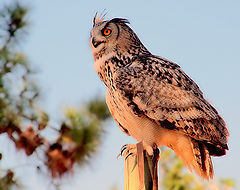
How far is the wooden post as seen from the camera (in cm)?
249

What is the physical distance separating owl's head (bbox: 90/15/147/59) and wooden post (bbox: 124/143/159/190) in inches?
42.4

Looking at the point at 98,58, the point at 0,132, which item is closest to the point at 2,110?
the point at 0,132

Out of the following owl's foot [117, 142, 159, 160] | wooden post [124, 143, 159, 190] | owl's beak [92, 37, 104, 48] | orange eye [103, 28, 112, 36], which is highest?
orange eye [103, 28, 112, 36]

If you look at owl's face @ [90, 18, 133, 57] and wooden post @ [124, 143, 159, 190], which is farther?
owl's face @ [90, 18, 133, 57]

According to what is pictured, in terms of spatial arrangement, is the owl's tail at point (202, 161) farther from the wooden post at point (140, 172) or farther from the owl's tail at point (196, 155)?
the wooden post at point (140, 172)

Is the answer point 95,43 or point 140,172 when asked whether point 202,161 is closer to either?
point 140,172

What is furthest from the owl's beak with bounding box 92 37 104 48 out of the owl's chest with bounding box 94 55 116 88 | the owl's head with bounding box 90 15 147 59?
the owl's chest with bounding box 94 55 116 88

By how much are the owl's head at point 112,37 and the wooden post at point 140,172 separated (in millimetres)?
1078

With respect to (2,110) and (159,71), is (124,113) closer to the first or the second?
(159,71)

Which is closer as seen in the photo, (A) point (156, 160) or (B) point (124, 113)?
(A) point (156, 160)

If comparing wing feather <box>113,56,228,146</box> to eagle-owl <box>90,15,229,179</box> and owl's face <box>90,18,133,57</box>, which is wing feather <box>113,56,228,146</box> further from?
owl's face <box>90,18,133,57</box>

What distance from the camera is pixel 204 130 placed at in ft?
10.2

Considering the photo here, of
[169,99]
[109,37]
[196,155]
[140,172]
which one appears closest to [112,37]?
[109,37]

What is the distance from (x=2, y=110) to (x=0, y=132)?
257 mm
